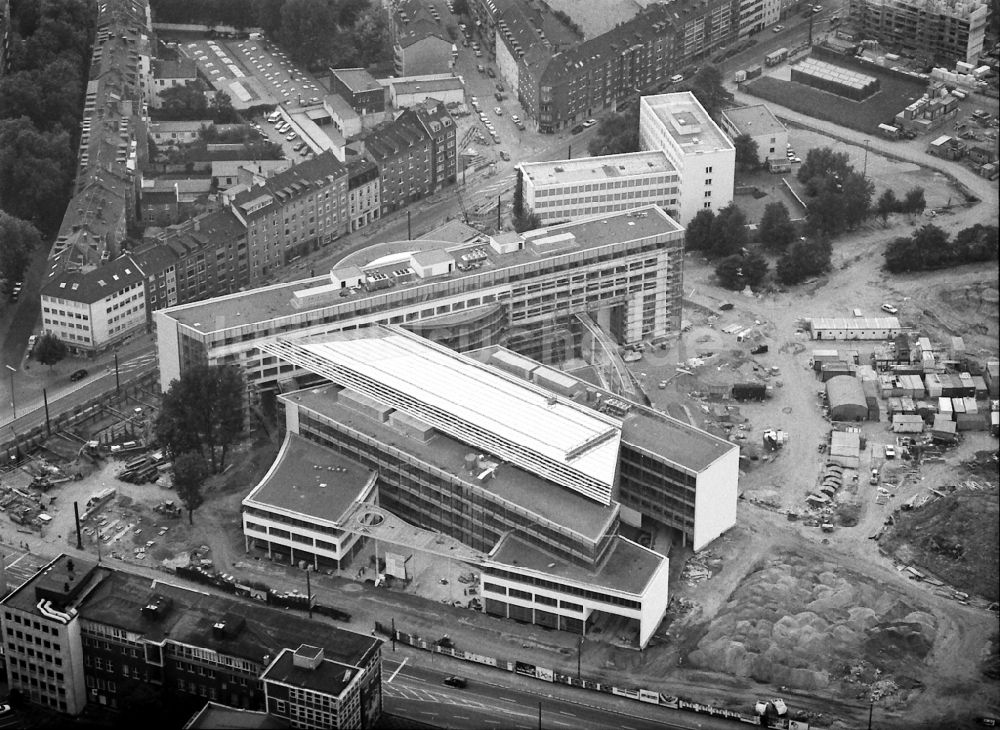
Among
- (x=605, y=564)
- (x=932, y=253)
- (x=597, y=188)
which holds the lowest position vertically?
(x=605, y=564)

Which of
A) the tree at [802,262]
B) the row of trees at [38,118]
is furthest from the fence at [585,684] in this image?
the row of trees at [38,118]

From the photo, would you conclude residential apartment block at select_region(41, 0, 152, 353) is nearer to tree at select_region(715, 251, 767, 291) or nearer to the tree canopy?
the tree canopy

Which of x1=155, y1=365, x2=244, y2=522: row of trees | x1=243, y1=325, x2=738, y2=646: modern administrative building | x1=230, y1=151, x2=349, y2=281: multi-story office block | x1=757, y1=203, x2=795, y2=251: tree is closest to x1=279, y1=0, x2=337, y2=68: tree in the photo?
x1=230, y1=151, x2=349, y2=281: multi-story office block

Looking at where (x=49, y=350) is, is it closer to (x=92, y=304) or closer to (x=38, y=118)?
(x=92, y=304)

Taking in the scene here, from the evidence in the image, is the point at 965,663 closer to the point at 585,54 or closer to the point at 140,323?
the point at 140,323

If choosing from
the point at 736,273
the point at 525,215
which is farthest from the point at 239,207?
the point at 736,273

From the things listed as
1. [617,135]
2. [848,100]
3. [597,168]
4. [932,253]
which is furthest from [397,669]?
[848,100]
